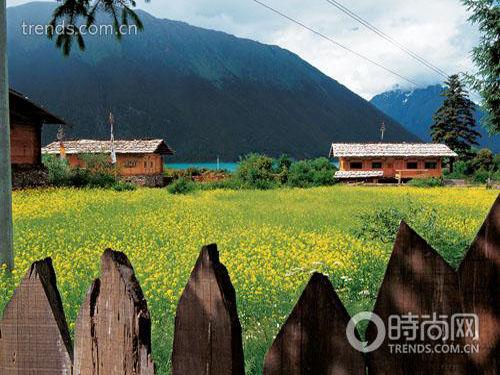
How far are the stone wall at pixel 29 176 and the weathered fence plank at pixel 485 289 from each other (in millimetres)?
25105

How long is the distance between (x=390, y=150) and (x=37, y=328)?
142 ft

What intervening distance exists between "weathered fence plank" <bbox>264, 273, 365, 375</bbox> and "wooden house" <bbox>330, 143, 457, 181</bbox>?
41.6 m

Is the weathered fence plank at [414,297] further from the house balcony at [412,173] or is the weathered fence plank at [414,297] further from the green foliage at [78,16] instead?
the house balcony at [412,173]

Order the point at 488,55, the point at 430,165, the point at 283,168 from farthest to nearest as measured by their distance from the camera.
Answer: the point at 430,165 → the point at 283,168 → the point at 488,55

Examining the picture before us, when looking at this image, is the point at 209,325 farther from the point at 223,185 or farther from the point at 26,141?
the point at 26,141

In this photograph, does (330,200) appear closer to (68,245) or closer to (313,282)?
(68,245)

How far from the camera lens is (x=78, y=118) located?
17100cm

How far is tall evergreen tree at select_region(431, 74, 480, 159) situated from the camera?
169 feet

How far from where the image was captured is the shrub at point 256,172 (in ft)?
90.8

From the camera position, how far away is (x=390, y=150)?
4316cm

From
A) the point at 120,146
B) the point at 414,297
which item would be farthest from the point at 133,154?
the point at 414,297

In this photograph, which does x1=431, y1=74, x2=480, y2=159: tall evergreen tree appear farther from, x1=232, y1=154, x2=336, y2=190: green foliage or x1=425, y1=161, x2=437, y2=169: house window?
x1=232, y1=154, x2=336, y2=190: green foliage

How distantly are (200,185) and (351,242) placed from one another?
60.1 feet

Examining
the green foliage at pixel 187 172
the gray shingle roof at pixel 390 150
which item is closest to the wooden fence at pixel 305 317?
the green foliage at pixel 187 172
